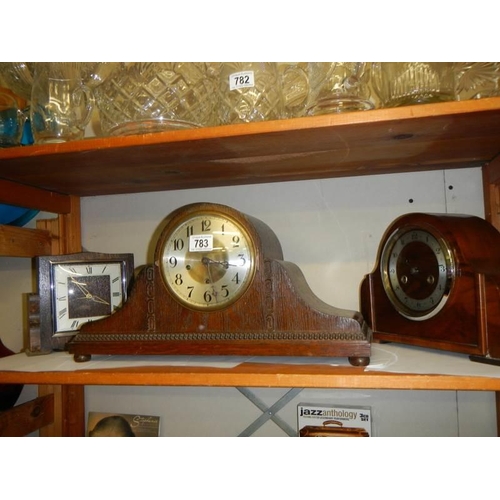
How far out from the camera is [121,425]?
4.10 ft

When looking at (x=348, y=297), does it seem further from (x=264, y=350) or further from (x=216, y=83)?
(x=216, y=83)

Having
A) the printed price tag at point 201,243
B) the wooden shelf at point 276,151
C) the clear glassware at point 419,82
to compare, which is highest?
the clear glassware at point 419,82

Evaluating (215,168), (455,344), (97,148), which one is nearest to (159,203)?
(215,168)

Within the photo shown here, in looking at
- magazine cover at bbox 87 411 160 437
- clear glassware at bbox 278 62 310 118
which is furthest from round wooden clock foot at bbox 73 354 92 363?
clear glassware at bbox 278 62 310 118

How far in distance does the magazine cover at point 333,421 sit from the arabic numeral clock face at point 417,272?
0.35m

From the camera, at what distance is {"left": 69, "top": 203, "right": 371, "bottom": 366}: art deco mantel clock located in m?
0.84

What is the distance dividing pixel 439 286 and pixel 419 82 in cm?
39

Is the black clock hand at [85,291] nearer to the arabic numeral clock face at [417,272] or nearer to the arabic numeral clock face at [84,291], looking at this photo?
the arabic numeral clock face at [84,291]

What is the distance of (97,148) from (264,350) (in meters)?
0.51

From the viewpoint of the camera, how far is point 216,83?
0.94m

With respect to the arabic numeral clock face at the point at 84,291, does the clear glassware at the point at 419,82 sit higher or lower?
higher

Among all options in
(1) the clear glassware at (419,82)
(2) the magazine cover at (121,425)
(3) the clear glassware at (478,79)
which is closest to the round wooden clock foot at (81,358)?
(2) the magazine cover at (121,425)

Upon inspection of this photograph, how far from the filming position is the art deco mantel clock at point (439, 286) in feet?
2.56

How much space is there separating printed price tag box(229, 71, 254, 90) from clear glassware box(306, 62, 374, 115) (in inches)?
5.1
